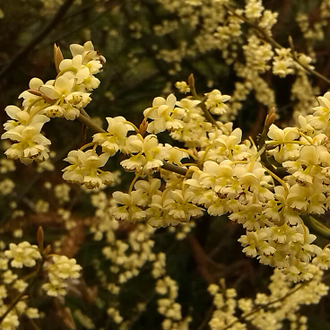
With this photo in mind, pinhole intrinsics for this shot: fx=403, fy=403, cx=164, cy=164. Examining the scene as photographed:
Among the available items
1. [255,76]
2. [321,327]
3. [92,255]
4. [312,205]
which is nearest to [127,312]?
[92,255]

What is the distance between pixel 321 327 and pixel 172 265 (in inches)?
27.9

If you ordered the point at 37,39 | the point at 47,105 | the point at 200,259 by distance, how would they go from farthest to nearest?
the point at 200,259, the point at 37,39, the point at 47,105

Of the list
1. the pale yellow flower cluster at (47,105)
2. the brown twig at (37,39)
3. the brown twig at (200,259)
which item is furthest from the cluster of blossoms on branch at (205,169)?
the brown twig at (200,259)

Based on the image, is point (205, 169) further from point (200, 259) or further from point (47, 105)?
point (200, 259)

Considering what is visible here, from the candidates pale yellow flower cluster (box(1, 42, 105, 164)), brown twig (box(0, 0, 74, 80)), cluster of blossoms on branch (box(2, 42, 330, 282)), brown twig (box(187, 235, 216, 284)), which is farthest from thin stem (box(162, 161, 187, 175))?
brown twig (box(187, 235, 216, 284))

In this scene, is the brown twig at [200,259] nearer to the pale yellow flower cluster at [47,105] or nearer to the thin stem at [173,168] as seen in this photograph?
the thin stem at [173,168]

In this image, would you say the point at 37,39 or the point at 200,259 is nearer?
the point at 37,39

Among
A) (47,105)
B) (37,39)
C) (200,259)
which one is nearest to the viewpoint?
(47,105)

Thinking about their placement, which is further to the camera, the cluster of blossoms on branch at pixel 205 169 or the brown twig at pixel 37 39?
the brown twig at pixel 37 39

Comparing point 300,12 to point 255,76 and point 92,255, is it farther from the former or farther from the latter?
point 92,255

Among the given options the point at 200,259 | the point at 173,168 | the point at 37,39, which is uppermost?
the point at 173,168

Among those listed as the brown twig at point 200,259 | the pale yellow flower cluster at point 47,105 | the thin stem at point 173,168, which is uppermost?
the pale yellow flower cluster at point 47,105

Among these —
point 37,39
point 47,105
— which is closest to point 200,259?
point 37,39

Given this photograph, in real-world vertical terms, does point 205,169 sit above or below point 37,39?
above
